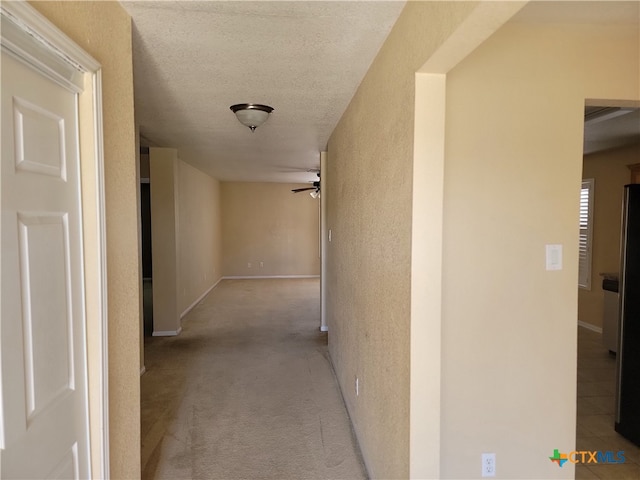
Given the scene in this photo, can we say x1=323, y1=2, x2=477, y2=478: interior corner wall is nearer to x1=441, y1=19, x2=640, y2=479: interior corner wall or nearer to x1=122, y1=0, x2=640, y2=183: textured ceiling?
x1=122, y1=0, x2=640, y2=183: textured ceiling

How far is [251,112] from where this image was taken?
2.69 m

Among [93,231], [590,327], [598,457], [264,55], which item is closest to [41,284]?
[93,231]

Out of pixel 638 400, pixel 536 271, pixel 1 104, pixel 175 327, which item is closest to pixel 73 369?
pixel 1 104

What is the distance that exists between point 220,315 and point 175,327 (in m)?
1.06

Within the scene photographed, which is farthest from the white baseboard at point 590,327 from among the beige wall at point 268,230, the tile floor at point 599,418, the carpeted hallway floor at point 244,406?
the beige wall at point 268,230

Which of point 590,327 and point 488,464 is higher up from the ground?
point 488,464

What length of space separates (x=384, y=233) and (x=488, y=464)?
122 centimetres

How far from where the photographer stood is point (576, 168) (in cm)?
178

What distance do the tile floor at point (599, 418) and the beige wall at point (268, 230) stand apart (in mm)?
6359

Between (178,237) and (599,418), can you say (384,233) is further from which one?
(178,237)

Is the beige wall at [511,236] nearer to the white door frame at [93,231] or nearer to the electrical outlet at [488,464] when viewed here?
the electrical outlet at [488,464]

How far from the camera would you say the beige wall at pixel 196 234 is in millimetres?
5484

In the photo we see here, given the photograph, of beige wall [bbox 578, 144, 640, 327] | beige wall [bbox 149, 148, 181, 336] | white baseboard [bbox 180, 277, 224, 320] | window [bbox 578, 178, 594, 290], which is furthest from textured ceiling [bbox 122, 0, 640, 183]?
white baseboard [bbox 180, 277, 224, 320]

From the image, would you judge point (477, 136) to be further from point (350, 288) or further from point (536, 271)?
point (350, 288)
